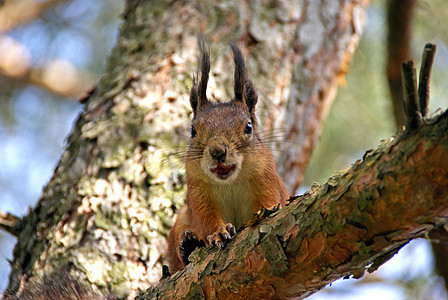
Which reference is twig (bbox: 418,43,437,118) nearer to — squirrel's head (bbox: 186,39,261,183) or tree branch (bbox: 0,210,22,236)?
squirrel's head (bbox: 186,39,261,183)

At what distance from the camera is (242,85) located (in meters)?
2.27

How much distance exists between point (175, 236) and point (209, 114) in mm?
586

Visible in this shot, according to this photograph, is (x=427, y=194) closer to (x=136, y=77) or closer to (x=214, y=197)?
(x=214, y=197)

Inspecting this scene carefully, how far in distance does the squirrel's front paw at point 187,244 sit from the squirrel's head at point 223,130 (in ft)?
0.86

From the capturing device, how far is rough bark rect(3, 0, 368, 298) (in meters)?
2.17

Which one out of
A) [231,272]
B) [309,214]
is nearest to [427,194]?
[309,214]

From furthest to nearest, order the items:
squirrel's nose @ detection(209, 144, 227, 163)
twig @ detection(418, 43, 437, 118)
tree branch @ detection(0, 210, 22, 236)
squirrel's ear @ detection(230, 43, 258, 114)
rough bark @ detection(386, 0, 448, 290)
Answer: rough bark @ detection(386, 0, 448, 290) → tree branch @ detection(0, 210, 22, 236) → squirrel's ear @ detection(230, 43, 258, 114) → squirrel's nose @ detection(209, 144, 227, 163) → twig @ detection(418, 43, 437, 118)

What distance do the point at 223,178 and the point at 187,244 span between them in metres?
0.32

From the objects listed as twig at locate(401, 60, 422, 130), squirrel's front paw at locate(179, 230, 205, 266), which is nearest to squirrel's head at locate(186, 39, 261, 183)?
squirrel's front paw at locate(179, 230, 205, 266)

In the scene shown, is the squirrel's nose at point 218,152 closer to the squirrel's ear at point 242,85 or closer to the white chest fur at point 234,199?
the white chest fur at point 234,199

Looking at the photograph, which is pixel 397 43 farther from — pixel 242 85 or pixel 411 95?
pixel 411 95

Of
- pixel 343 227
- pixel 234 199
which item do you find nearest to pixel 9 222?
pixel 234 199

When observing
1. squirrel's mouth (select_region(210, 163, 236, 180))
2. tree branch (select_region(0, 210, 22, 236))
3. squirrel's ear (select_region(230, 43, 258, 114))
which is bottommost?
squirrel's mouth (select_region(210, 163, 236, 180))

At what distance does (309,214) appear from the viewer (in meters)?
1.23
